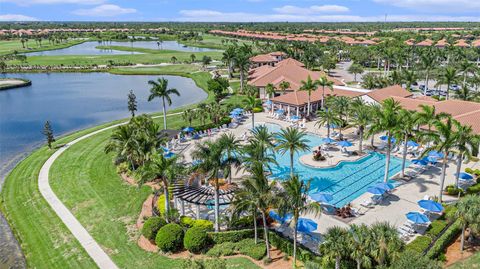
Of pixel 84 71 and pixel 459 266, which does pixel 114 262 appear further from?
pixel 84 71

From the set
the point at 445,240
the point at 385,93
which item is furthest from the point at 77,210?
the point at 385,93

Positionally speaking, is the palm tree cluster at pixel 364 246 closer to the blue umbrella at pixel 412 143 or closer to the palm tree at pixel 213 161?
the palm tree at pixel 213 161

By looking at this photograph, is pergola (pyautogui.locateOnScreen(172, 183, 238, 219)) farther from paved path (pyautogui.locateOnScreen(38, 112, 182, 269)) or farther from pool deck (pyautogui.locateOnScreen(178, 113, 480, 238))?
paved path (pyautogui.locateOnScreen(38, 112, 182, 269))

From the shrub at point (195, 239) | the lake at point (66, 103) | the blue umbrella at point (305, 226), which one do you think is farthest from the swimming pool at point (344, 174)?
the lake at point (66, 103)

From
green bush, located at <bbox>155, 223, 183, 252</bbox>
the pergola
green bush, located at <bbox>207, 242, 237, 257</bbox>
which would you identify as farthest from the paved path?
the pergola

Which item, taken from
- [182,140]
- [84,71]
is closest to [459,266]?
[182,140]

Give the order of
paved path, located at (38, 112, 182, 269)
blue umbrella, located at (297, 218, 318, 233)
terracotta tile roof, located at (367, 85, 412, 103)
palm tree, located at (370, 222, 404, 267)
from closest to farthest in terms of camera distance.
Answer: palm tree, located at (370, 222, 404, 267) → blue umbrella, located at (297, 218, 318, 233) → paved path, located at (38, 112, 182, 269) → terracotta tile roof, located at (367, 85, 412, 103)

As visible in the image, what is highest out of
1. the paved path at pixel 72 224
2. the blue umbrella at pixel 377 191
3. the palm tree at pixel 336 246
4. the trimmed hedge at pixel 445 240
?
the palm tree at pixel 336 246
